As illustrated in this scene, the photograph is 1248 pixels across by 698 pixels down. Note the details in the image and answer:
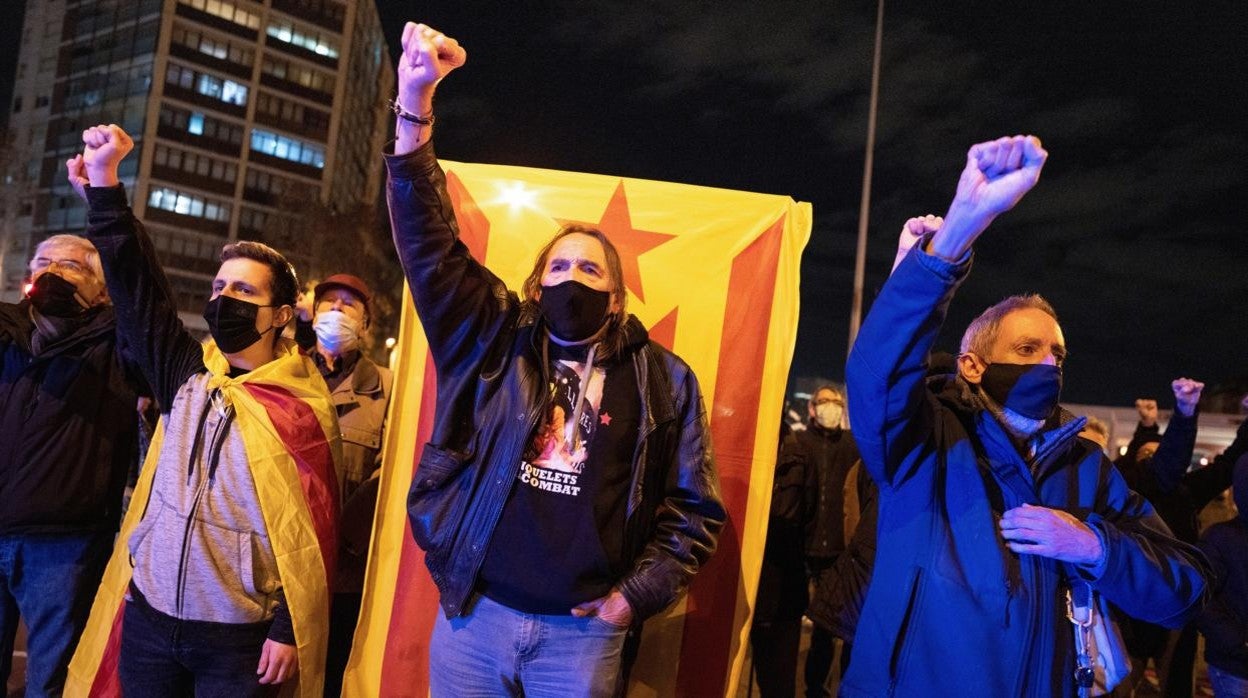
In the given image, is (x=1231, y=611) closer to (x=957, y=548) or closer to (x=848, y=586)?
(x=848, y=586)

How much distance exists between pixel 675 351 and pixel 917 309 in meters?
1.60

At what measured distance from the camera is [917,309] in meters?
Result: 1.87

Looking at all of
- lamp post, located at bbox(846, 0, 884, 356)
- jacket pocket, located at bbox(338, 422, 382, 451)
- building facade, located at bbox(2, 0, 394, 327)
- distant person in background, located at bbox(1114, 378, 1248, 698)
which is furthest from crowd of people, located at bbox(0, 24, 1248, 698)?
building facade, located at bbox(2, 0, 394, 327)

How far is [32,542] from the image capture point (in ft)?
10.7

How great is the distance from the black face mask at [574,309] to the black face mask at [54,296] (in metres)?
2.33

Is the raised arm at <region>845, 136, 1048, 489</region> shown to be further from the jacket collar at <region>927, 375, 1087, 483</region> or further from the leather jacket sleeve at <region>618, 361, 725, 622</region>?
the leather jacket sleeve at <region>618, 361, 725, 622</region>

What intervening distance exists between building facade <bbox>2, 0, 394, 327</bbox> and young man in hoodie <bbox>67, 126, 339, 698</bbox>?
55.2 m

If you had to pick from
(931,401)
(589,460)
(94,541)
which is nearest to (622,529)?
(589,460)

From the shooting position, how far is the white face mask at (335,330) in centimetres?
374

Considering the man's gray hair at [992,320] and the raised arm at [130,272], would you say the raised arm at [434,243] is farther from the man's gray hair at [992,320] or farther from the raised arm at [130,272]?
the man's gray hair at [992,320]

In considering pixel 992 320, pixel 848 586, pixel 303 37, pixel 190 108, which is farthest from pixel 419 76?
pixel 303 37

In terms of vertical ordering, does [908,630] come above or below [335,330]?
below

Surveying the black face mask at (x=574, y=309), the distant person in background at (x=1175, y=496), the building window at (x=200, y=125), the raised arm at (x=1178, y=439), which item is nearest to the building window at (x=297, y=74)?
the building window at (x=200, y=125)

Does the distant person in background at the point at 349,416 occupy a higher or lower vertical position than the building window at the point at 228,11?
lower
